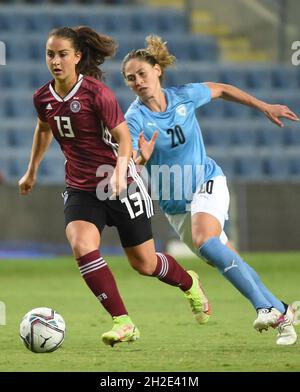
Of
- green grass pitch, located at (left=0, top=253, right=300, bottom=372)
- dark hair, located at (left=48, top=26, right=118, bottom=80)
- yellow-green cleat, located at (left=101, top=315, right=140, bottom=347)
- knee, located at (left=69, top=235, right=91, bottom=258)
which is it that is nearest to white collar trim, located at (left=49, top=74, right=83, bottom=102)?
dark hair, located at (left=48, top=26, right=118, bottom=80)

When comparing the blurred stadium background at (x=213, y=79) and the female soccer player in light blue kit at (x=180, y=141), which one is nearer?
the female soccer player in light blue kit at (x=180, y=141)

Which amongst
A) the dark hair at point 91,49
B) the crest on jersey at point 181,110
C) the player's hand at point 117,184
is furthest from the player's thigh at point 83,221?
the crest on jersey at point 181,110

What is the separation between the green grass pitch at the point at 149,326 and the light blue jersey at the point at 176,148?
85 cm

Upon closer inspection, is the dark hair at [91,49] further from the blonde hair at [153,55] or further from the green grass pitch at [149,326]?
the green grass pitch at [149,326]

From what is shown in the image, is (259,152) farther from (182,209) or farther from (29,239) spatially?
(182,209)

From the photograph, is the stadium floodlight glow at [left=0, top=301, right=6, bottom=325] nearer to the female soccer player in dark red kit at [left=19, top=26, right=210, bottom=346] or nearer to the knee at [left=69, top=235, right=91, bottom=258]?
the female soccer player in dark red kit at [left=19, top=26, right=210, bottom=346]

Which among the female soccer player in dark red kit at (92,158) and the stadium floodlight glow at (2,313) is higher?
the female soccer player in dark red kit at (92,158)

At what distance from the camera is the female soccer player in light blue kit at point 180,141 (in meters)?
6.37

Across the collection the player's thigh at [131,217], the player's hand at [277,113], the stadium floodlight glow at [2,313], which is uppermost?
the player's hand at [277,113]

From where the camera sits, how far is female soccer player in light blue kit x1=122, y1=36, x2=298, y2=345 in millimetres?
6367

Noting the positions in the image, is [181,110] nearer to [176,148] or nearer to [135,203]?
[176,148]

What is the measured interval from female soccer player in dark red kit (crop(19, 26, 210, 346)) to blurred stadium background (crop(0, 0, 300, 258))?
7217mm

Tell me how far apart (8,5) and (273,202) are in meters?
5.54
